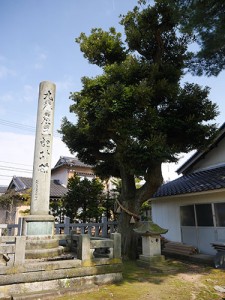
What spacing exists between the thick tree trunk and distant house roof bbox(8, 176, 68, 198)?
13117mm

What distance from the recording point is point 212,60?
9.85 metres

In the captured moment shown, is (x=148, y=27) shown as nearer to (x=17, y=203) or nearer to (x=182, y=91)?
(x=182, y=91)

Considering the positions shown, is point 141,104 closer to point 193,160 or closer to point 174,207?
point 174,207

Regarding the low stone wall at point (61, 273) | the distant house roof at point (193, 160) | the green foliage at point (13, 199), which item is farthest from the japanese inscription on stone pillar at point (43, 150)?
the green foliage at point (13, 199)

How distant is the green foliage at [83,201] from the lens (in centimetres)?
1574

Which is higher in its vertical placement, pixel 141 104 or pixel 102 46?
pixel 102 46

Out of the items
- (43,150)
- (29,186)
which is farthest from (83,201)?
(29,186)

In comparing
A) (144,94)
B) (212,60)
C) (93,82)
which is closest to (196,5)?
(212,60)

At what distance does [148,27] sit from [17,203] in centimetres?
1973

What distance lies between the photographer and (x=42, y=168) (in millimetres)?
8117

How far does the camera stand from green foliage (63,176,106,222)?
51.6 feet

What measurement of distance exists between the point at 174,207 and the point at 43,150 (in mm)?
9034

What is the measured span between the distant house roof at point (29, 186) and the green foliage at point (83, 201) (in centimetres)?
811

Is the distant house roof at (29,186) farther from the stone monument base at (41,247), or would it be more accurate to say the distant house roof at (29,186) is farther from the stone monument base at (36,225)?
the stone monument base at (41,247)
